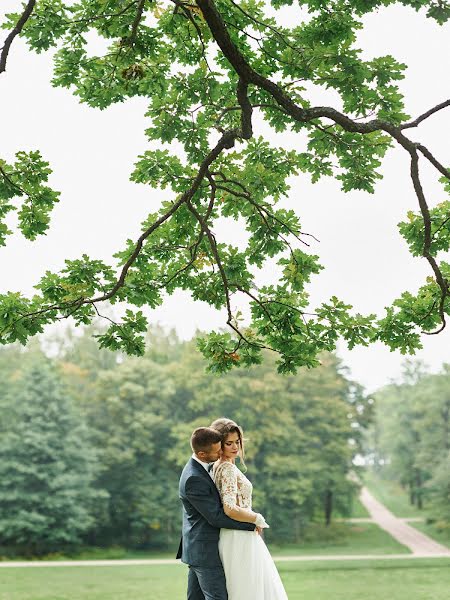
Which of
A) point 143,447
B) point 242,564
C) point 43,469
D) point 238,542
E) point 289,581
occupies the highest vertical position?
point 143,447

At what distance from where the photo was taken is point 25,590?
19.3 meters

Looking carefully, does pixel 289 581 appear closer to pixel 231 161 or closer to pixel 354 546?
pixel 354 546

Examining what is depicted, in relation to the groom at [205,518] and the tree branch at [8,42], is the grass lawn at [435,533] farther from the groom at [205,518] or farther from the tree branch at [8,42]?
the tree branch at [8,42]

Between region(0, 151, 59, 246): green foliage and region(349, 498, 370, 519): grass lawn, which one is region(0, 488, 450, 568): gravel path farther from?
region(0, 151, 59, 246): green foliage

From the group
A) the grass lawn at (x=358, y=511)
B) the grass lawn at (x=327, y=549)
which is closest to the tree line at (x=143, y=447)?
the grass lawn at (x=327, y=549)

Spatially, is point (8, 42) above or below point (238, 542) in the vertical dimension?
above

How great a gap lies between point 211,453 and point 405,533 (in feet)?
123

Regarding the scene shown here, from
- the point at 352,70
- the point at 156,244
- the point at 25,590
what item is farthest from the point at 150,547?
the point at 352,70

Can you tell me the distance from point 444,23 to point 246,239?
8.87 feet

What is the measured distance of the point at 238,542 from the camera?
219 inches

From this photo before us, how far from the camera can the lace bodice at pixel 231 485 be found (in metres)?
5.49

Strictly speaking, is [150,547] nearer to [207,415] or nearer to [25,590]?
[207,415]

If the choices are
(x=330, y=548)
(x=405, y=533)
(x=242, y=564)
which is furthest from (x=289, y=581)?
(x=405, y=533)

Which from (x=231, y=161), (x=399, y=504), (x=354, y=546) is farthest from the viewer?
(x=399, y=504)
